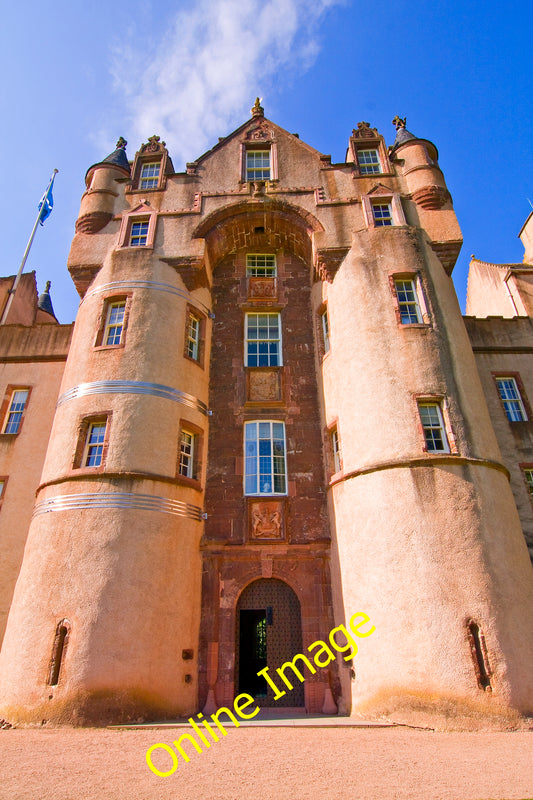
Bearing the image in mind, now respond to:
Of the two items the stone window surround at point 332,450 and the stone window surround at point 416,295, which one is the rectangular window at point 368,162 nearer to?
the stone window surround at point 416,295

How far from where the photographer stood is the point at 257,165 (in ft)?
72.7

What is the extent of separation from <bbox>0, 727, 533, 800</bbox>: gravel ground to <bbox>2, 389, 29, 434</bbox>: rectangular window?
1191 cm

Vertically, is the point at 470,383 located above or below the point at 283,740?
above

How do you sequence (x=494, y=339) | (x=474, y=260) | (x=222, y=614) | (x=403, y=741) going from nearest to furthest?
(x=403, y=741), (x=222, y=614), (x=494, y=339), (x=474, y=260)

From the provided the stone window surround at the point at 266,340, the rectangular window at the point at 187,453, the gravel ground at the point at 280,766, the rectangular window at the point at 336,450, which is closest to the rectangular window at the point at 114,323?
the rectangular window at the point at 187,453

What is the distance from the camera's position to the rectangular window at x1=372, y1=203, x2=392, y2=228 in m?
19.4

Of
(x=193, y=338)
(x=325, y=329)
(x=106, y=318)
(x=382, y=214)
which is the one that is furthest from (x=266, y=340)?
(x=382, y=214)

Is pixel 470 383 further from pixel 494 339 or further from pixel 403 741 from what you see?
pixel 403 741

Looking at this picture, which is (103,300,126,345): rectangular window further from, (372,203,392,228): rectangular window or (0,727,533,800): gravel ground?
(0,727,533,800): gravel ground

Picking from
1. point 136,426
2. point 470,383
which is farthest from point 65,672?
point 470,383

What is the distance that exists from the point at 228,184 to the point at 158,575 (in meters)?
16.0

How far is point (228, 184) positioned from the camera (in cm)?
2120

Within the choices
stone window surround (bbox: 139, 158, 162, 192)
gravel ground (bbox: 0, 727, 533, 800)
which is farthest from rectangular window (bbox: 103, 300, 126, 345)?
gravel ground (bbox: 0, 727, 533, 800)

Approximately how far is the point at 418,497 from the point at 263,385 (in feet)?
23.7
